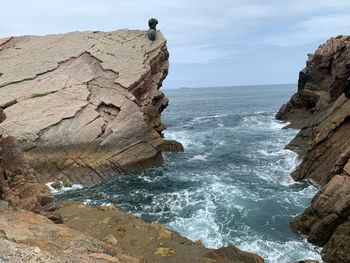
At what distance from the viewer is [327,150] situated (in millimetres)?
30344

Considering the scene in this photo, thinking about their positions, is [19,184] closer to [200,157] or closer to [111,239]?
[111,239]

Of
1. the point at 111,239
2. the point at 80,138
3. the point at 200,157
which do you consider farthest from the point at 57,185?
the point at 111,239

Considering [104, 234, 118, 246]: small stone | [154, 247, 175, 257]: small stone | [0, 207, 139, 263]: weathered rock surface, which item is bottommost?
[154, 247, 175, 257]: small stone

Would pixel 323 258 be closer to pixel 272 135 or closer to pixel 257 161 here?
pixel 257 161

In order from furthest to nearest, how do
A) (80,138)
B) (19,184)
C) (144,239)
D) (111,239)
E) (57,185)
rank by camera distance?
(80,138), (57,185), (144,239), (111,239), (19,184)

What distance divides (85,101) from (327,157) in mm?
23257

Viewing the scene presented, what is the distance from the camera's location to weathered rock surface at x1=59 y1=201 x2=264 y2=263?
1526cm

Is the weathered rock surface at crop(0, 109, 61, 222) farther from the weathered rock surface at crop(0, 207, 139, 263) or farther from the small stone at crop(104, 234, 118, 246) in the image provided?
the small stone at crop(104, 234, 118, 246)

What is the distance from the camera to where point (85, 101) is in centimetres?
3847

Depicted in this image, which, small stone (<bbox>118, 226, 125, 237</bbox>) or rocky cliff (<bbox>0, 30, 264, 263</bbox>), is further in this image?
small stone (<bbox>118, 226, 125, 237</bbox>)

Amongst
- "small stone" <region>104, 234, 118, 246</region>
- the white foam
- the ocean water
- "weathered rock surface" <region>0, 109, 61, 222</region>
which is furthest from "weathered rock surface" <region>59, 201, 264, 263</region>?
the white foam

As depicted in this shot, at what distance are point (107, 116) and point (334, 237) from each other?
2479 cm

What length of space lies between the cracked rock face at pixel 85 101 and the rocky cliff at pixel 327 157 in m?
15.5

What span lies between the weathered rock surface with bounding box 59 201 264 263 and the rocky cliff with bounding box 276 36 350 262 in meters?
6.38
